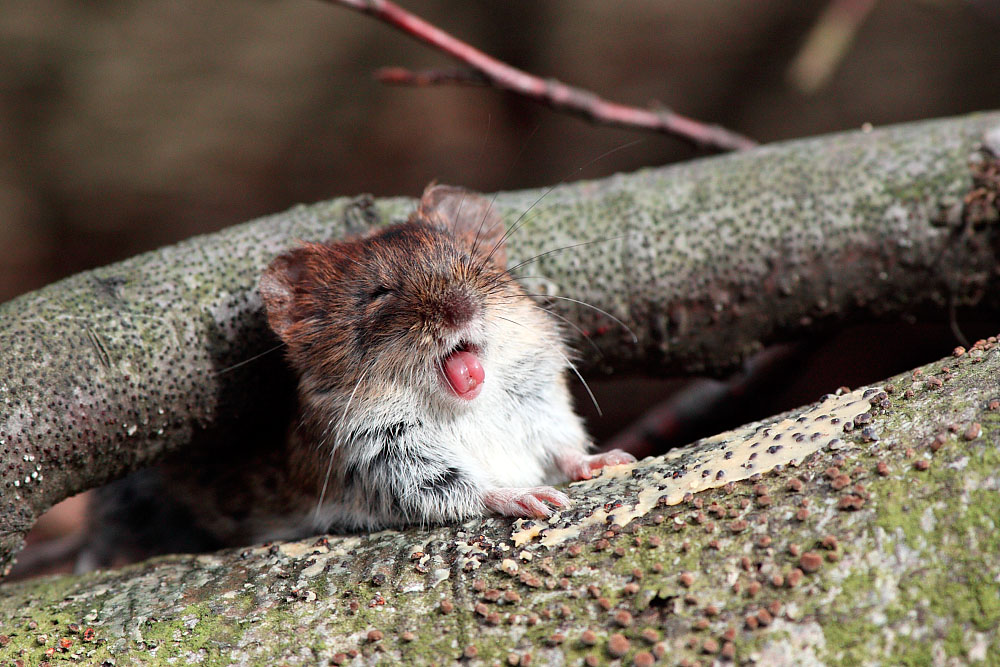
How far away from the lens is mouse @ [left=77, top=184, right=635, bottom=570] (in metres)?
3.09

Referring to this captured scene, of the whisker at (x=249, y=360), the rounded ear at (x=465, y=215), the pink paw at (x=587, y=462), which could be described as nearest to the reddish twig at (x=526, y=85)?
the rounded ear at (x=465, y=215)

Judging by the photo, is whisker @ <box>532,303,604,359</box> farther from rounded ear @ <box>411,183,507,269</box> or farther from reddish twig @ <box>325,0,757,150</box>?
reddish twig @ <box>325,0,757,150</box>

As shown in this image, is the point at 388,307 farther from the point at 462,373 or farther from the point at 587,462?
the point at 587,462

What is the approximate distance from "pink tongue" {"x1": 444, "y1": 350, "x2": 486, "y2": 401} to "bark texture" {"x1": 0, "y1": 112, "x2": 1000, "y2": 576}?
2.88 feet

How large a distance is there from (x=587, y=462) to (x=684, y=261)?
3.74ft

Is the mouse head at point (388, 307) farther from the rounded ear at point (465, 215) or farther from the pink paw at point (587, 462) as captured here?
the pink paw at point (587, 462)

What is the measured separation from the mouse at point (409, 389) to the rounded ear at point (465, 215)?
2 cm

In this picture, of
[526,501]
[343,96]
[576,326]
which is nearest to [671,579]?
[526,501]

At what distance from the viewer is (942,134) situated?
152 inches

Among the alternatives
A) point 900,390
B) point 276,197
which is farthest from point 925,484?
point 276,197

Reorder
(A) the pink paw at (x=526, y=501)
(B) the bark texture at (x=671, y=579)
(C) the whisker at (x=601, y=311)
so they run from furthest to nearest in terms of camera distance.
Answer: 1. (C) the whisker at (x=601, y=311)
2. (A) the pink paw at (x=526, y=501)
3. (B) the bark texture at (x=671, y=579)

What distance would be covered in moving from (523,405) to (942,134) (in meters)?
2.44

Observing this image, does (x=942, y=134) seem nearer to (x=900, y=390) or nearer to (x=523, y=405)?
(x=900, y=390)

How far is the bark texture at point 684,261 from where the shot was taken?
10.8 ft
